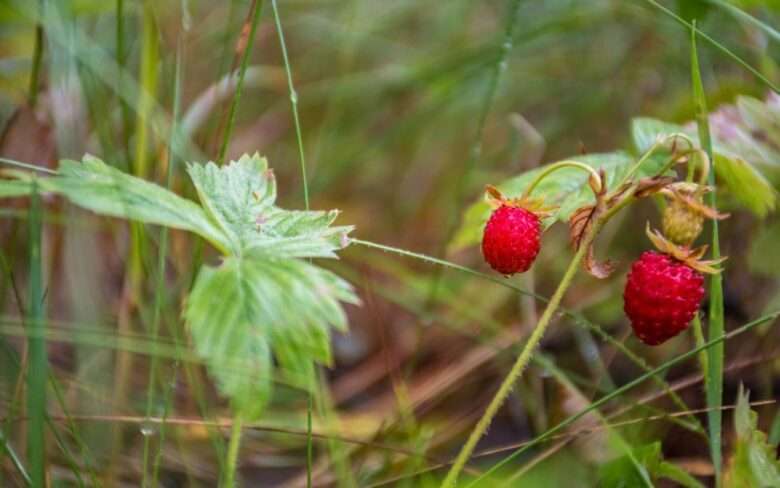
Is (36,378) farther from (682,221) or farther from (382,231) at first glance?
(382,231)

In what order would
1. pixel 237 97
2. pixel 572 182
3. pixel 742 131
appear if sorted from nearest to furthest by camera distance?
pixel 237 97, pixel 572 182, pixel 742 131

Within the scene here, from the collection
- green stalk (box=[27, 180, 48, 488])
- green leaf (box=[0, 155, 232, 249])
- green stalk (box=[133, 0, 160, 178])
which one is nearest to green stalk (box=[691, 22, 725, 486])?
green leaf (box=[0, 155, 232, 249])

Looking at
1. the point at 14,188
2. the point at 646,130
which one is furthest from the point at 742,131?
the point at 14,188

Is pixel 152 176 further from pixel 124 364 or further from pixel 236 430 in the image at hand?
pixel 236 430

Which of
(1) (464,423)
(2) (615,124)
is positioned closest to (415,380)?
(1) (464,423)

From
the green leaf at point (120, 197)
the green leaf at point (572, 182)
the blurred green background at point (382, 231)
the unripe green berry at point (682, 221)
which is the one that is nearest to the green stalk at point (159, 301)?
the blurred green background at point (382, 231)
